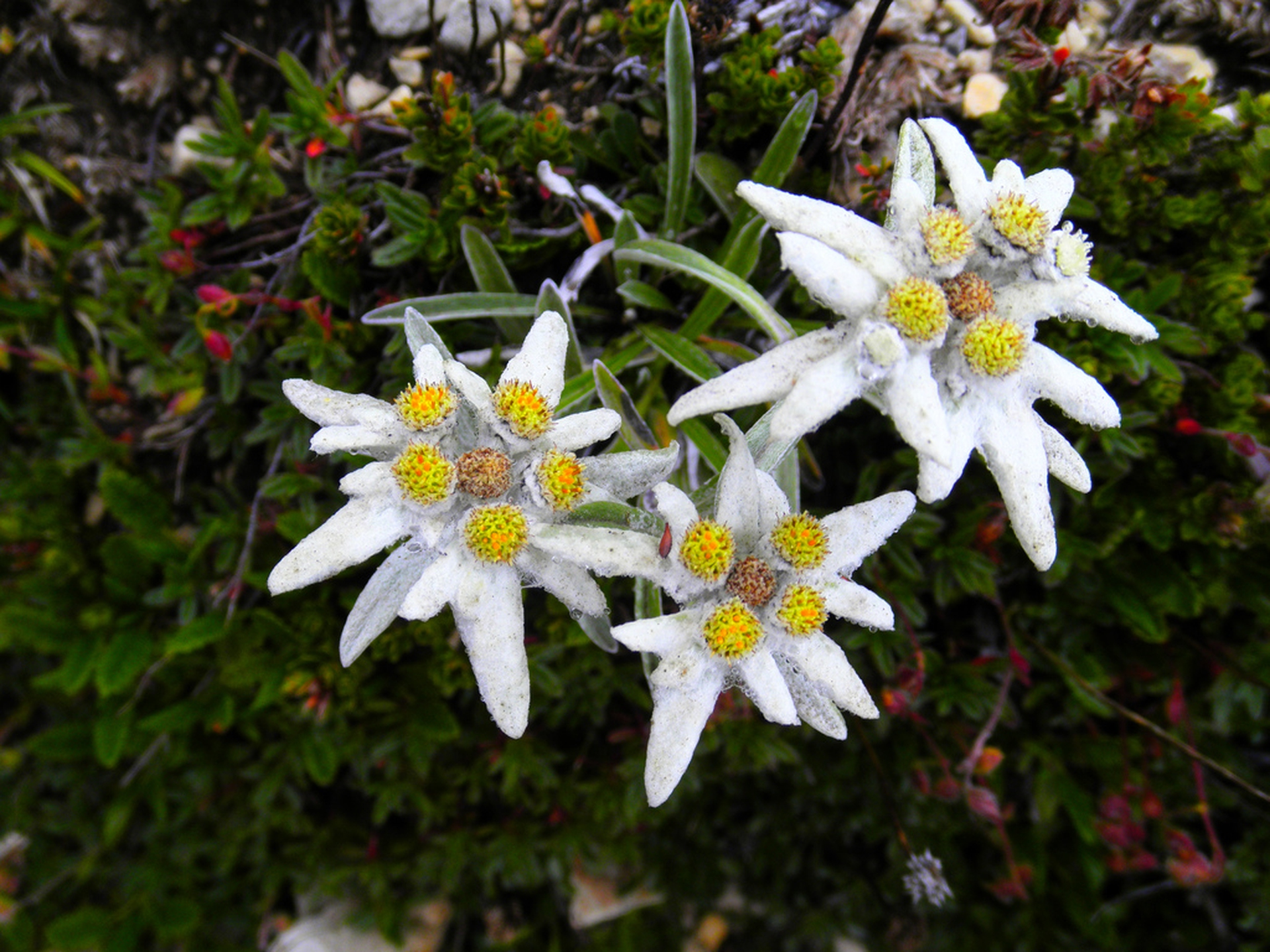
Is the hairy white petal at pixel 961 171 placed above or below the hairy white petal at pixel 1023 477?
above

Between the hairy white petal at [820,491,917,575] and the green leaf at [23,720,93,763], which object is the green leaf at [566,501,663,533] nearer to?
the hairy white petal at [820,491,917,575]

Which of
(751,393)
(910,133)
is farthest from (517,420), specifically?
(910,133)

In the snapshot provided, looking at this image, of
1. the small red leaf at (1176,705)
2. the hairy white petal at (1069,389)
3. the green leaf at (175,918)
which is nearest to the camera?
the hairy white petal at (1069,389)

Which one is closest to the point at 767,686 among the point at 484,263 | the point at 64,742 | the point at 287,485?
the point at 484,263

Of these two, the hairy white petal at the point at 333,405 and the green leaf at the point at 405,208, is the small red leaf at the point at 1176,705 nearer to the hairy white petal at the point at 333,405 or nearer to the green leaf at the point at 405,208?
the hairy white petal at the point at 333,405

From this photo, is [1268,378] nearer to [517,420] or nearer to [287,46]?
[517,420]

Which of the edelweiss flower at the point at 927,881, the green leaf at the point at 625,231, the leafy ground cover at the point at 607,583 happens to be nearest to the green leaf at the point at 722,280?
the leafy ground cover at the point at 607,583
